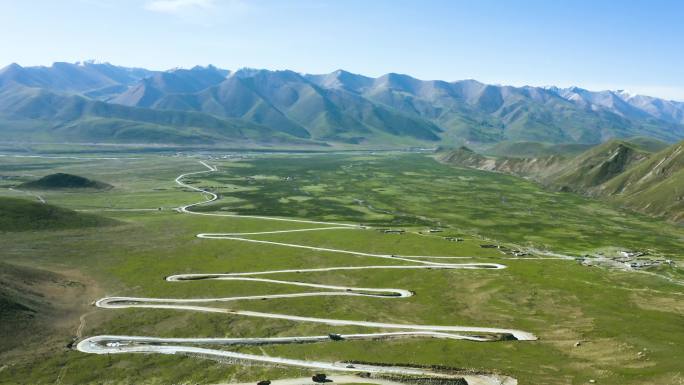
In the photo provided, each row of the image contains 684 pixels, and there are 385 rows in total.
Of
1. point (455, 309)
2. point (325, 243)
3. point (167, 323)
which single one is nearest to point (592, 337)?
point (455, 309)

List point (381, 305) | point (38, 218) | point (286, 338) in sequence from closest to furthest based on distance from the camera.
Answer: point (286, 338) → point (381, 305) → point (38, 218)

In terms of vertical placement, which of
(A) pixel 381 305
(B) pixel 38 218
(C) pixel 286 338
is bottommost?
(C) pixel 286 338

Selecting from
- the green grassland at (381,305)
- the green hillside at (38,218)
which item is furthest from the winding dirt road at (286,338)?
the green hillside at (38,218)

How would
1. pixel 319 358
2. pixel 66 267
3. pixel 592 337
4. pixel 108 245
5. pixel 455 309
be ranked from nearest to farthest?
pixel 319 358
pixel 592 337
pixel 455 309
pixel 66 267
pixel 108 245

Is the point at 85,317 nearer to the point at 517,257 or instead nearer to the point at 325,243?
the point at 325,243

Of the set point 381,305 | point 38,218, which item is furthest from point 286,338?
point 38,218

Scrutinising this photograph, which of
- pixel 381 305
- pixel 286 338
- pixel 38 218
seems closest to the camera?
pixel 286 338

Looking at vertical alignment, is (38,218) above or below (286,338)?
above

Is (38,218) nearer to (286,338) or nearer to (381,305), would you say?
(286,338)

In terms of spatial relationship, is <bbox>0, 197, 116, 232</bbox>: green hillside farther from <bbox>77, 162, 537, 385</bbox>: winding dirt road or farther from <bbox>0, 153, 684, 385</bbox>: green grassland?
<bbox>77, 162, 537, 385</bbox>: winding dirt road
